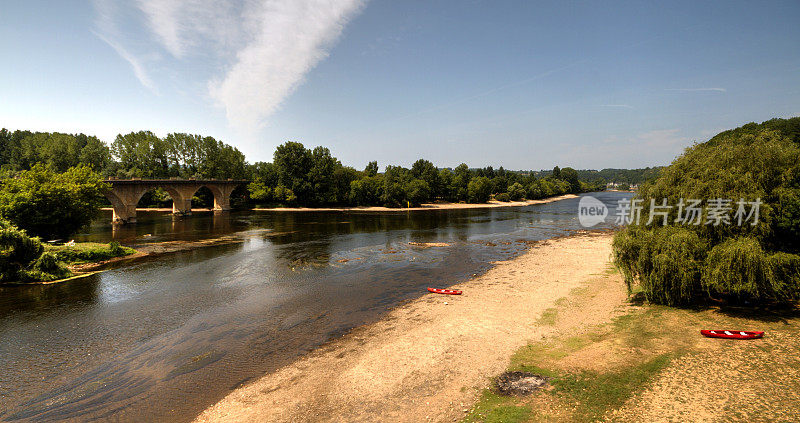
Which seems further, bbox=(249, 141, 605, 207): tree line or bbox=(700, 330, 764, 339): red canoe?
bbox=(249, 141, 605, 207): tree line

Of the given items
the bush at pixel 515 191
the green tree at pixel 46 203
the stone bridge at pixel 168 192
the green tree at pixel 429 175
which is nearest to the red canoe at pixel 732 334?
the green tree at pixel 46 203

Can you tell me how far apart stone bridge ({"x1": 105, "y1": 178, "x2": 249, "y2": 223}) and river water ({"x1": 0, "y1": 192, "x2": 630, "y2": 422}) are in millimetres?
47285

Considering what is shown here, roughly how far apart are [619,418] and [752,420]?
403 cm

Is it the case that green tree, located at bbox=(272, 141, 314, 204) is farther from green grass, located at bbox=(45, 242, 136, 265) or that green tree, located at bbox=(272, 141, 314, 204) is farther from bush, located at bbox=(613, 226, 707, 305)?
bush, located at bbox=(613, 226, 707, 305)

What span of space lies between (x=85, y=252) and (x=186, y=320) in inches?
1024

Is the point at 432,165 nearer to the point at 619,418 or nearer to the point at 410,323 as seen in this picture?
the point at 410,323

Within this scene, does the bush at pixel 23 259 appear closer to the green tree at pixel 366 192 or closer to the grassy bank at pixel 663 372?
the grassy bank at pixel 663 372

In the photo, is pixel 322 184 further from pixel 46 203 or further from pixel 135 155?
pixel 46 203

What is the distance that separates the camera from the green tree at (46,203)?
35906 millimetres

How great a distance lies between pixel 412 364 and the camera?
53.1 ft

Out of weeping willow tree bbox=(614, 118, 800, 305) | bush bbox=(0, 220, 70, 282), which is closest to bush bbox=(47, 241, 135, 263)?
bush bbox=(0, 220, 70, 282)

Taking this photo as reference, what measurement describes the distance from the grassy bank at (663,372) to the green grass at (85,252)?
147 ft

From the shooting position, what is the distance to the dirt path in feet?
42.3

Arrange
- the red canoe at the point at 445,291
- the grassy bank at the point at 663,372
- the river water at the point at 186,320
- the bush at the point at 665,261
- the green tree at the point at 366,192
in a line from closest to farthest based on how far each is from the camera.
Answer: the grassy bank at the point at 663,372 < the river water at the point at 186,320 < the bush at the point at 665,261 < the red canoe at the point at 445,291 < the green tree at the point at 366,192
